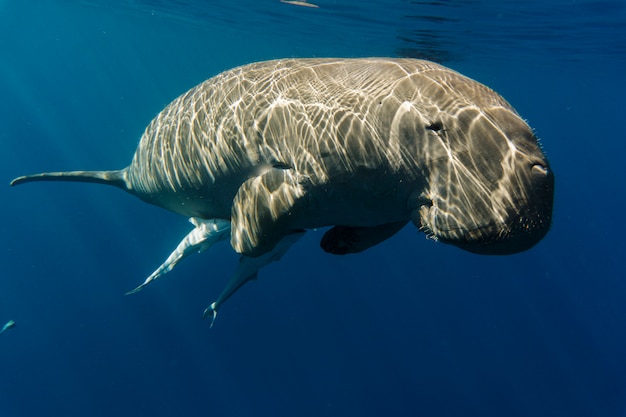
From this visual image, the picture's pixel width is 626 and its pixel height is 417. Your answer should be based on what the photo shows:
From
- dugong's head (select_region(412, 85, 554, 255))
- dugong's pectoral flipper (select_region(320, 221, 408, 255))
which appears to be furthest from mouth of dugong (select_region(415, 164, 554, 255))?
dugong's pectoral flipper (select_region(320, 221, 408, 255))

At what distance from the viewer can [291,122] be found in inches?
120

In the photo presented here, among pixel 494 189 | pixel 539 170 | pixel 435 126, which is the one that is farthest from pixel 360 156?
pixel 539 170

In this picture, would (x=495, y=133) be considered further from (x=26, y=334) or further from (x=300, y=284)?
(x=26, y=334)

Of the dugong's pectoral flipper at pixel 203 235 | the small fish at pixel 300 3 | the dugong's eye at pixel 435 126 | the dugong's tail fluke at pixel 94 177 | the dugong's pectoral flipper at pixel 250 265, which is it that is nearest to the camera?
the dugong's eye at pixel 435 126

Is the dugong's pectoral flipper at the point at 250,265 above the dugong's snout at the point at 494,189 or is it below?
below

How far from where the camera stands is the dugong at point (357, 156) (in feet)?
6.82

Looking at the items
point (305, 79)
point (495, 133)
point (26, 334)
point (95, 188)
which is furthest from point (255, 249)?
point (95, 188)

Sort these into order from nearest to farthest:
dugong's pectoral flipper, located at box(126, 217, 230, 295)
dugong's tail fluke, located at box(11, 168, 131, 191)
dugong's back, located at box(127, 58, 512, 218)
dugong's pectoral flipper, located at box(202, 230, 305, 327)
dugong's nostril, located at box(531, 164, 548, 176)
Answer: dugong's nostril, located at box(531, 164, 548, 176), dugong's back, located at box(127, 58, 512, 218), dugong's pectoral flipper, located at box(202, 230, 305, 327), dugong's pectoral flipper, located at box(126, 217, 230, 295), dugong's tail fluke, located at box(11, 168, 131, 191)

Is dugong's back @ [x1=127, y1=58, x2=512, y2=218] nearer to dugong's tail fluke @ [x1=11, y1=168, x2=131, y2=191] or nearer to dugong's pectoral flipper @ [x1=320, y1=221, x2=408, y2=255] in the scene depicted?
dugong's pectoral flipper @ [x1=320, y1=221, x2=408, y2=255]

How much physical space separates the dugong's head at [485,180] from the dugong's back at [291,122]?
95 millimetres

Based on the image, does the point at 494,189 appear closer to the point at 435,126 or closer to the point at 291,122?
the point at 435,126

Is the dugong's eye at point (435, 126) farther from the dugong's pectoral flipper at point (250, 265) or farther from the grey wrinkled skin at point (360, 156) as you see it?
the dugong's pectoral flipper at point (250, 265)

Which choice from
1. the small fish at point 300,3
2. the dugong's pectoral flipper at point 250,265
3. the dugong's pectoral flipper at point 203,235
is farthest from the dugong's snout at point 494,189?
the small fish at point 300,3

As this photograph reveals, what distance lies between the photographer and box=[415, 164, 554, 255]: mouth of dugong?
6.55ft
